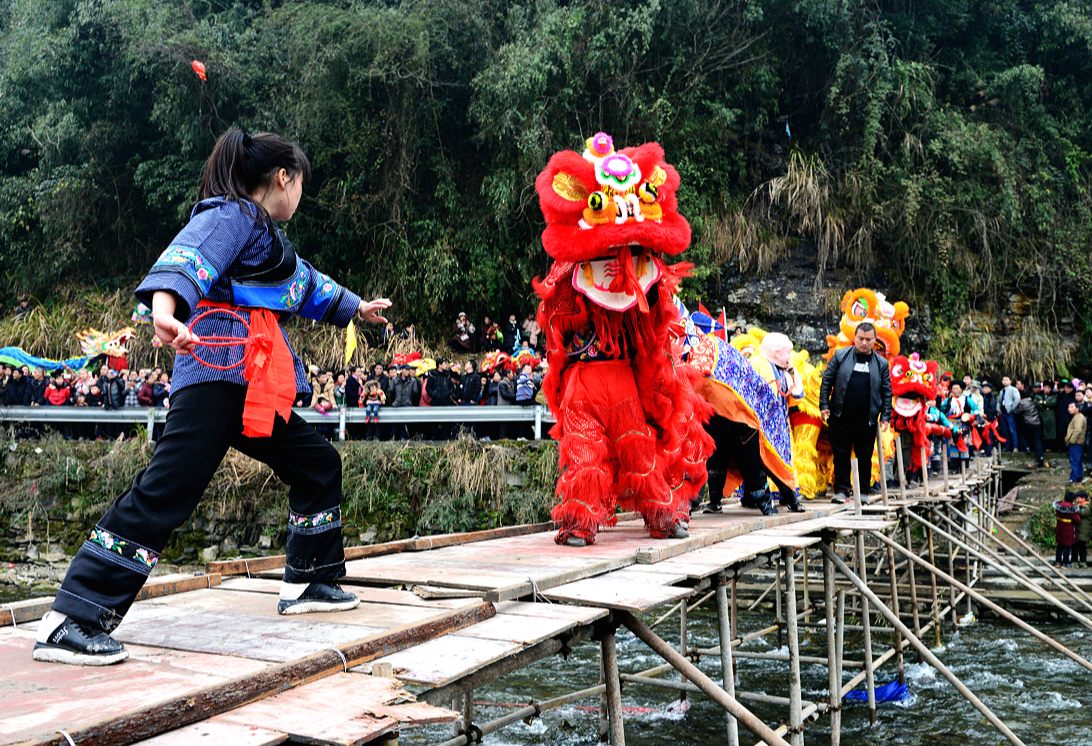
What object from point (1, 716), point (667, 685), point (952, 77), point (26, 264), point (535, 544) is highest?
point (952, 77)

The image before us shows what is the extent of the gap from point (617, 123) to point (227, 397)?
540 inches

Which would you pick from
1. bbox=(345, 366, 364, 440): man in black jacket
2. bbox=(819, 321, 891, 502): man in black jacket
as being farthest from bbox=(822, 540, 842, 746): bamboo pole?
bbox=(345, 366, 364, 440): man in black jacket

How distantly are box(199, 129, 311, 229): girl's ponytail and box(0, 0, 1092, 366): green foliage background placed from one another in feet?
39.1

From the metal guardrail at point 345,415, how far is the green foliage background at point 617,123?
406 centimetres

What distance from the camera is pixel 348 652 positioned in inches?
88.1

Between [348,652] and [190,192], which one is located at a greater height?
[190,192]

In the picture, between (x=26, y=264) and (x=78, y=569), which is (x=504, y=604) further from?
(x=26, y=264)

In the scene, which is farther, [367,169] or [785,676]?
[367,169]

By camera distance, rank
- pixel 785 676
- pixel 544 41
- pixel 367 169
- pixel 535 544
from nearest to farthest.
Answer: pixel 535 544, pixel 785 676, pixel 544 41, pixel 367 169

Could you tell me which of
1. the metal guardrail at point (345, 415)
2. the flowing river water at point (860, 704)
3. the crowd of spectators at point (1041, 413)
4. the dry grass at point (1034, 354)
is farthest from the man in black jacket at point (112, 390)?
the dry grass at point (1034, 354)

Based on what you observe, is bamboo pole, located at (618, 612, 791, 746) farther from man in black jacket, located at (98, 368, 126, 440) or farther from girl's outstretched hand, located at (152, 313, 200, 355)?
man in black jacket, located at (98, 368, 126, 440)

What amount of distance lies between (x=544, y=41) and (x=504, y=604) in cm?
1330

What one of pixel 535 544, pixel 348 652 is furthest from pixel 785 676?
pixel 348 652

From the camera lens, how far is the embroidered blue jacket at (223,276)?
2.42m
